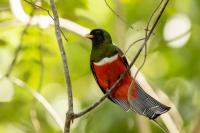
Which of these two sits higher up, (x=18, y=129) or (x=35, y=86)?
(x=35, y=86)

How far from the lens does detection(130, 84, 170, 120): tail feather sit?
2447 mm

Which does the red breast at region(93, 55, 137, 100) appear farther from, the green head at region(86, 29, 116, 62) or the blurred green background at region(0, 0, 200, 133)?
the blurred green background at region(0, 0, 200, 133)

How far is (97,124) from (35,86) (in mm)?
549

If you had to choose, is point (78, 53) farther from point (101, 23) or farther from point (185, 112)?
point (185, 112)

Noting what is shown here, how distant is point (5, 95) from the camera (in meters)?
4.52

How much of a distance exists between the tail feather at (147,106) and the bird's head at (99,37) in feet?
0.90

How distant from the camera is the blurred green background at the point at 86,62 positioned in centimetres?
372

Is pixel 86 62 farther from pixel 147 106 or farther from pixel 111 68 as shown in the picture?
pixel 147 106

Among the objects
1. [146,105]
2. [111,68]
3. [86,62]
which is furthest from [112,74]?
[86,62]

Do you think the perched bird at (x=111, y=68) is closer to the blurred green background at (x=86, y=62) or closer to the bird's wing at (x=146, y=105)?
the bird's wing at (x=146, y=105)

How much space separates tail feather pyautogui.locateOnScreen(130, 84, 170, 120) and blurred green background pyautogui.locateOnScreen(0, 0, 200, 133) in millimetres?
662

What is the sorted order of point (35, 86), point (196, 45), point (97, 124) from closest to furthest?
point (97, 124), point (35, 86), point (196, 45)

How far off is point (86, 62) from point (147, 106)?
2.44m

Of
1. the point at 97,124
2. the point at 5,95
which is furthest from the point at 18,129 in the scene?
the point at 97,124
